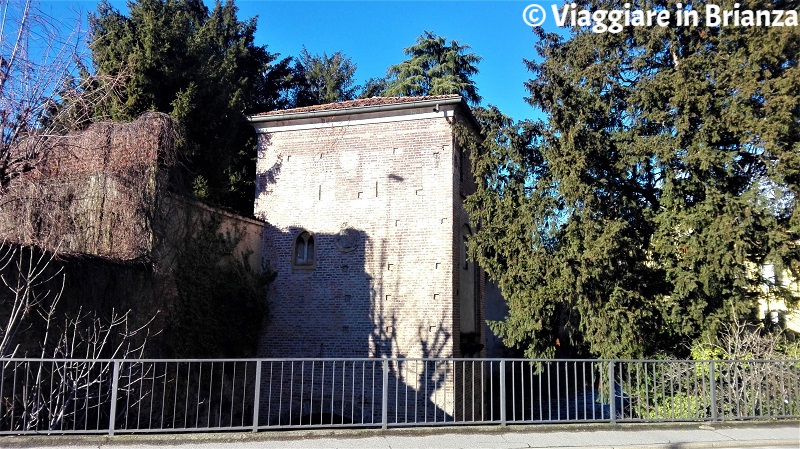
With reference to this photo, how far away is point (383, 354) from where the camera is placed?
→ 1263 cm

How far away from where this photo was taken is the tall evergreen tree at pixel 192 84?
1415cm

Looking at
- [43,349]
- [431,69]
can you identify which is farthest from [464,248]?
[431,69]

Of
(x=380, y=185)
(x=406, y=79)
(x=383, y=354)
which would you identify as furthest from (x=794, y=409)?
(x=406, y=79)

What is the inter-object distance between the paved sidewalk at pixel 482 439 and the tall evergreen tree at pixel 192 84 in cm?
669

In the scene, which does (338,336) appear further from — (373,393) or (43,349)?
(43,349)

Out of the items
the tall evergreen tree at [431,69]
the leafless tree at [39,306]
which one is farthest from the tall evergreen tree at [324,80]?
the leafless tree at [39,306]

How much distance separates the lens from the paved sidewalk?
638 cm

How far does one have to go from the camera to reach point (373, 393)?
33.9ft

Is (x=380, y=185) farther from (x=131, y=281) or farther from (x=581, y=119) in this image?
(x=131, y=281)

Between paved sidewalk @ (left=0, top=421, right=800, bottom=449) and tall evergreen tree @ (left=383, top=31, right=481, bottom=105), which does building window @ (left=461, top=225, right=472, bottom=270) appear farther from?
tall evergreen tree @ (left=383, top=31, right=481, bottom=105)

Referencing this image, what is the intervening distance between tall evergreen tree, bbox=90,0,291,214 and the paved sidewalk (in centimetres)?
669

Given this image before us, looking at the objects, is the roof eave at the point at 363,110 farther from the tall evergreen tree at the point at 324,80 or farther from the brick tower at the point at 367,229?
the tall evergreen tree at the point at 324,80

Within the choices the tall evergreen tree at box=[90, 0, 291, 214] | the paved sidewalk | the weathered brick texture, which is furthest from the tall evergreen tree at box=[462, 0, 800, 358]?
the tall evergreen tree at box=[90, 0, 291, 214]

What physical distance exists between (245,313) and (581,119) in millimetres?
8809
